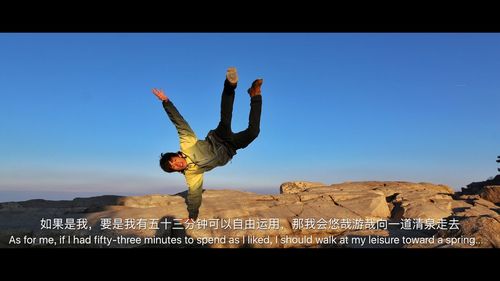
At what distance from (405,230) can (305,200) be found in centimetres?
480

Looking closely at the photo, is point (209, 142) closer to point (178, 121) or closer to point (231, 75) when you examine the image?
point (178, 121)

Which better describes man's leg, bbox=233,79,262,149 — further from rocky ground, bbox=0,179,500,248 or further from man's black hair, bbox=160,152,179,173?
rocky ground, bbox=0,179,500,248

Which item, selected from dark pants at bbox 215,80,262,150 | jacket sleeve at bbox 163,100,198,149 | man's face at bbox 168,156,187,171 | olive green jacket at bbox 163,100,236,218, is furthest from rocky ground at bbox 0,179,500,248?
dark pants at bbox 215,80,262,150

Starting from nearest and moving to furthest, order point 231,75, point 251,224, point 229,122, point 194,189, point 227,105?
point 231,75 → point 227,105 → point 229,122 → point 194,189 → point 251,224

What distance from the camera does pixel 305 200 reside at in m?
17.0

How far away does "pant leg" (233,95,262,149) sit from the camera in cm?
676

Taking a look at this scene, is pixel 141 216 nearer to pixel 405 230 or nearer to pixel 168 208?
pixel 168 208

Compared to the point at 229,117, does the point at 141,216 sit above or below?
below

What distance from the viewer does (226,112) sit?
6.83 m

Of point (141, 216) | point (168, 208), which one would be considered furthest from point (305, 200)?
point (141, 216)

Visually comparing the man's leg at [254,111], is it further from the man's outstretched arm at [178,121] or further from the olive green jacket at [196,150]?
the man's outstretched arm at [178,121]

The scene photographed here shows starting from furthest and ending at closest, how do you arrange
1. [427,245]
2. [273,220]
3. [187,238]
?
1. [273,220]
2. [187,238]
3. [427,245]

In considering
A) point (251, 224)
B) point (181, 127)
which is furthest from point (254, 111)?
point (251, 224)

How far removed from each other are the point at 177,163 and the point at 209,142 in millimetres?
848
